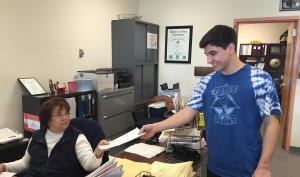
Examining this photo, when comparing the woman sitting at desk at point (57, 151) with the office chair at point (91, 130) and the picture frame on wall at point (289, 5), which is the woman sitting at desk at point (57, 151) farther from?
the picture frame on wall at point (289, 5)

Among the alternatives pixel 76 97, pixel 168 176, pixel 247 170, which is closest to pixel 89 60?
pixel 76 97

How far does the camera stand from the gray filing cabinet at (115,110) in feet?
11.4

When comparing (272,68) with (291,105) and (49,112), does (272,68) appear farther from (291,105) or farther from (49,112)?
(49,112)

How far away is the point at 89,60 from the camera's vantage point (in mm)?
3822

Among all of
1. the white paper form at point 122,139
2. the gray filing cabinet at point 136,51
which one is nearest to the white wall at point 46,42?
the gray filing cabinet at point 136,51

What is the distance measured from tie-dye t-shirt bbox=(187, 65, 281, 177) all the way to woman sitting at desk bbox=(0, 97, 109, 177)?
75 cm

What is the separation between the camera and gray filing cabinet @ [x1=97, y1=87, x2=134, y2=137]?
3.47 meters

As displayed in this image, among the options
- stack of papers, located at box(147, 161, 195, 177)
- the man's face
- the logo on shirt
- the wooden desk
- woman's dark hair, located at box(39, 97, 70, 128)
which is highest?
the man's face

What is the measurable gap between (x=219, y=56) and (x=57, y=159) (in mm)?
1211

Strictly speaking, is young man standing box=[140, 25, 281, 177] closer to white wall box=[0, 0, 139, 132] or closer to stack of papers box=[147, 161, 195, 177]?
stack of papers box=[147, 161, 195, 177]

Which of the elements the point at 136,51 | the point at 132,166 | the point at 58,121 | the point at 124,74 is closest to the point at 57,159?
the point at 58,121

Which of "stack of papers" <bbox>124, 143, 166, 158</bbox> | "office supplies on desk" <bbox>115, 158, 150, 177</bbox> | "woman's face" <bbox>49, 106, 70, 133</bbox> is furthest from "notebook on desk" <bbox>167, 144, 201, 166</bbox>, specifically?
"woman's face" <bbox>49, 106, 70, 133</bbox>

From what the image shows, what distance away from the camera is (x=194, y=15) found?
177 inches

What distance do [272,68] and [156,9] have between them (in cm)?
378
